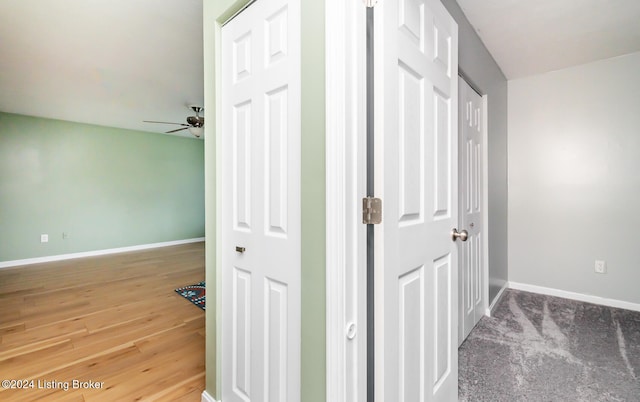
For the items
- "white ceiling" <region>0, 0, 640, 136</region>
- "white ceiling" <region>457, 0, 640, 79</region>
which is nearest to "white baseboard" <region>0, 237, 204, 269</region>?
"white ceiling" <region>0, 0, 640, 136</region>

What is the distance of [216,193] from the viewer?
4.62 feet

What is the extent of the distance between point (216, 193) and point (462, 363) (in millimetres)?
1868

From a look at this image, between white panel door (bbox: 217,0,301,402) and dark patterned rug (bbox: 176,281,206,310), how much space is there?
73.1 inches

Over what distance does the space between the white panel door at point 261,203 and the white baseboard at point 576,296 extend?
318 cm

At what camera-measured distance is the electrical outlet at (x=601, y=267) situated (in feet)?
9.00

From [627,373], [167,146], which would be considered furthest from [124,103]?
[627,373]

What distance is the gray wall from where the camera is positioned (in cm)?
211

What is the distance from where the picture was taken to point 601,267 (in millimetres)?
2758

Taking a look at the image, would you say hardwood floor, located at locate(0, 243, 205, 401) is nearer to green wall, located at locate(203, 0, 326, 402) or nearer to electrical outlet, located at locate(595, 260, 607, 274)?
green wall, located at locate(203, 0, 326, 402)

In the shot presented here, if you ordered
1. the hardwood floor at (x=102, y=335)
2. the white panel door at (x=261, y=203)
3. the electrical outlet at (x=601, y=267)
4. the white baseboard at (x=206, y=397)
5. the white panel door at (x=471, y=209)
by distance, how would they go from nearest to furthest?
the white panel door at (x=261, y=203) → the white baseboard at (x=206, y=397) → the hardwood floor at (x=102, y=335) → the white panel door at (x=471, y=209) → the electrical outlet at (x=601, y=267)

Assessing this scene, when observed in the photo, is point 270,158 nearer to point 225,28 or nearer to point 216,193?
point 216,193

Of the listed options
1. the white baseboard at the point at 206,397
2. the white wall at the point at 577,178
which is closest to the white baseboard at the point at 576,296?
the white wall at the point at 577,178

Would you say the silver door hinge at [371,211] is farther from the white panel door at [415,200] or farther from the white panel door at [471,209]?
the white panel door at [471,209]

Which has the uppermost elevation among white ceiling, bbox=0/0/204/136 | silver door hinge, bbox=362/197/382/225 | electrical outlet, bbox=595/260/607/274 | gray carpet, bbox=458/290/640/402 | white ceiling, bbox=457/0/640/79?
white ceiling, bbox=0/0/204/136
